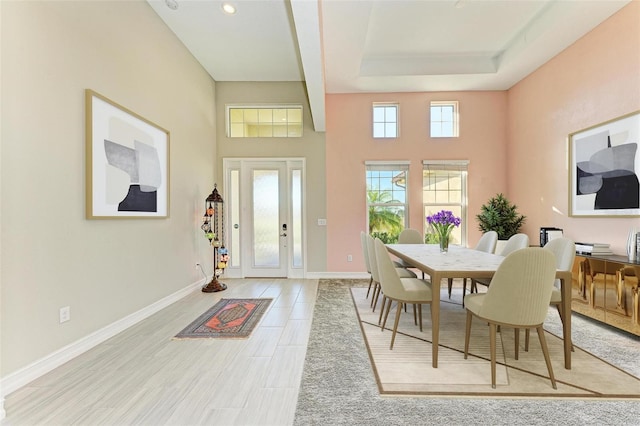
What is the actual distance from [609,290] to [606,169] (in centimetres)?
144

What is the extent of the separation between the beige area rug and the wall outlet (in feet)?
8.09

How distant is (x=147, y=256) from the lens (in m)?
3.21

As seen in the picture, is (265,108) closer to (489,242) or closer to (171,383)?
(489,242)

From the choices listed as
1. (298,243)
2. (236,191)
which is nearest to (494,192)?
(298,243)

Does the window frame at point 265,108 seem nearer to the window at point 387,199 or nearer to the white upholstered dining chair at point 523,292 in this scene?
the window at point 387,199

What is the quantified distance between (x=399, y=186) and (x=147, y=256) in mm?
4097

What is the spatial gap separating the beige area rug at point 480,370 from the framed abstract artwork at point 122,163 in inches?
108

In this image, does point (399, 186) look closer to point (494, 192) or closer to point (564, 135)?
point (494, 192)

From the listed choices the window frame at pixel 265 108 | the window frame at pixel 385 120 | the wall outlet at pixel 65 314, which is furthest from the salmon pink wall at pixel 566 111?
the wall outlet at pixel 65 314

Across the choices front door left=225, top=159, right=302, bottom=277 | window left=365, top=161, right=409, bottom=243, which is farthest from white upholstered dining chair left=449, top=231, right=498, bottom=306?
front door left=225, top=159, right=302, bottom=277

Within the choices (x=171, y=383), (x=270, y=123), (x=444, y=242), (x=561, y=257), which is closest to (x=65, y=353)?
→ (x=171, y=383)

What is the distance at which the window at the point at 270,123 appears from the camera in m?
5.14

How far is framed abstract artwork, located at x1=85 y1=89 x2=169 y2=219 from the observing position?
2441 mm

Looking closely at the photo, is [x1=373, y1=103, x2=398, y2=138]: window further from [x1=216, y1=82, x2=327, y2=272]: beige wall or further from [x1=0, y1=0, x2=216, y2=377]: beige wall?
[x1=0, y1=0, x2=216, y2=377]: beige wall
